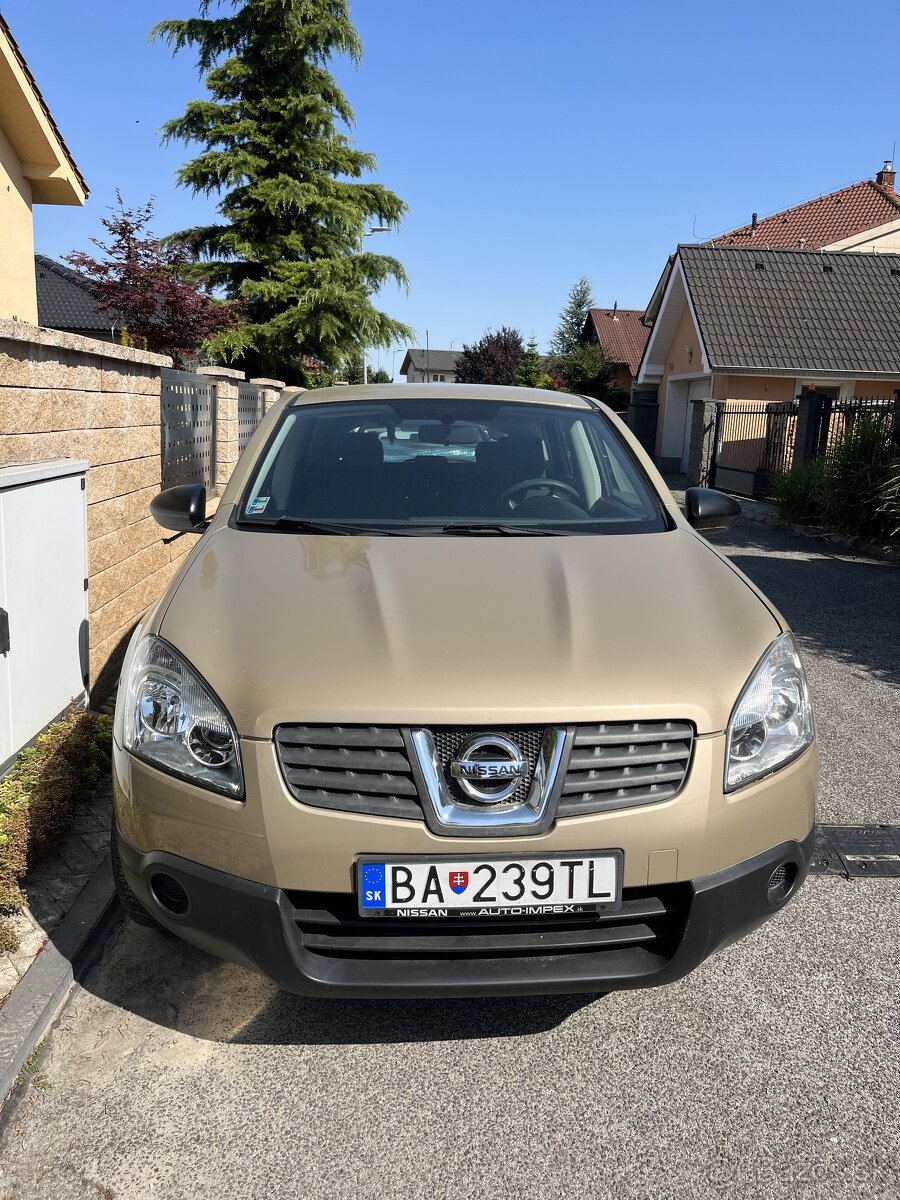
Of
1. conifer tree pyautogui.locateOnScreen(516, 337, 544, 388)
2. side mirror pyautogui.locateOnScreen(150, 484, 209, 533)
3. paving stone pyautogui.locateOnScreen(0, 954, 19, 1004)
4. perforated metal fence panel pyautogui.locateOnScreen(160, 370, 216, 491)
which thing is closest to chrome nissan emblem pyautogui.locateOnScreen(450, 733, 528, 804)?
paving stone pyautogui.locateOnScreen(0, 954, 19, 1004)

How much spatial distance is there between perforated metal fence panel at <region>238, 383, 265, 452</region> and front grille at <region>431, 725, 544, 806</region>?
9.52 meters

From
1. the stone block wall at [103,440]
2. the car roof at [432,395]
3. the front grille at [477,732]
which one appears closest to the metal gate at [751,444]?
the stone block wall at [103,440]

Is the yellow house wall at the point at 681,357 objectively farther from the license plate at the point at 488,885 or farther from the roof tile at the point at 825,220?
the license plate at the point at 488,885

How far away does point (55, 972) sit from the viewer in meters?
2.76

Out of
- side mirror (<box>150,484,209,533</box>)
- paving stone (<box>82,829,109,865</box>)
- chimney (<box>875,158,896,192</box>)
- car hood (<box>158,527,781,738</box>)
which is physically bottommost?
paving stone (<box>82,829,109,865</box>)

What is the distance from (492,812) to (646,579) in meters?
0.99

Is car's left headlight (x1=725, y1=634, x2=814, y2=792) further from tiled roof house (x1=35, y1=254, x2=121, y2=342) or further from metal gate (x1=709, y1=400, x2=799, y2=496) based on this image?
tiled roof house (x1=35, y1=254, x2=121, y2=342)

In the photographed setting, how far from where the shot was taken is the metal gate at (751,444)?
18.2 meters

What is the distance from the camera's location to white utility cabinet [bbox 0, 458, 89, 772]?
11.5 feet

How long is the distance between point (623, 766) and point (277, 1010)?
123 centimetres

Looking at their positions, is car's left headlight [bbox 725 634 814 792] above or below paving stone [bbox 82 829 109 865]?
above

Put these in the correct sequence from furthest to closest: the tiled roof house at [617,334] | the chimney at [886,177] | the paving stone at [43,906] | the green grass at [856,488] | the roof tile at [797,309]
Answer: the tiled roof house at [617,334], the chimney at [886,177], the roof tile at [797,309], the green grass at [856,488], the paving stone at [43,906]

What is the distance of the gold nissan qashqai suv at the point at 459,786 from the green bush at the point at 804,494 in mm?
12016

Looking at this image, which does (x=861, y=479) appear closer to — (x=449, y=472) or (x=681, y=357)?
(x=449, y=472)
